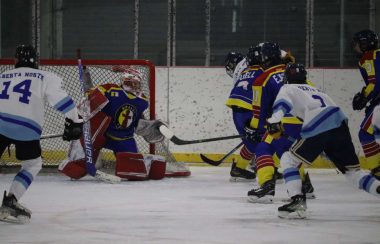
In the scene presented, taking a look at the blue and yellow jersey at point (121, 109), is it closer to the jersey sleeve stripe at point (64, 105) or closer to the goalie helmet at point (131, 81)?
the goalie helmet at point (131, 81)

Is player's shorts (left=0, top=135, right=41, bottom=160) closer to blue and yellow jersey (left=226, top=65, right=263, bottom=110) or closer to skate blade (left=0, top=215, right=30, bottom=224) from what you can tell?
skate blade (left=0, top=215, right=30, bottom=224)

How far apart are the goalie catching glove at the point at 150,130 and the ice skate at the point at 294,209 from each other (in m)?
2.53

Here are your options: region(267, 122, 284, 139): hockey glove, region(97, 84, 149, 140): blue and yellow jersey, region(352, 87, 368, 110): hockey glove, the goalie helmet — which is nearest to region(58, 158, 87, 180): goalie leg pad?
region(97, 84, 149, 140): blue and yellow jersey

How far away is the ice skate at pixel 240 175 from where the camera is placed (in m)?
7.54

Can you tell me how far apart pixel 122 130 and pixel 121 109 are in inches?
7.7

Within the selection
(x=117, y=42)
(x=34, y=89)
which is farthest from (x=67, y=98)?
(x=117, y=42)

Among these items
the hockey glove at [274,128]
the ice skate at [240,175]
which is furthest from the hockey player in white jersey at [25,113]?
the ice skate at [240,175]

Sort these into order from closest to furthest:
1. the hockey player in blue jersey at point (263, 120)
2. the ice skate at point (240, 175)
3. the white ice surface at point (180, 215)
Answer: the white ice surface at point (180, 215)
the hockey player in blue jersey at point (263, 120)
the ice skate at point (240, 175)

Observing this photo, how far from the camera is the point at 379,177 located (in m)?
7.04

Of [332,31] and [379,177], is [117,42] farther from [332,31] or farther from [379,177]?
[379,177]

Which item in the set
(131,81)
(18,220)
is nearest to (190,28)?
(131,81)

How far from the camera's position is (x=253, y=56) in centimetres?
694

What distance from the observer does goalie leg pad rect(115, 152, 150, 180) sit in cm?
741

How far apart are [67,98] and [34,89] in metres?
0.19
